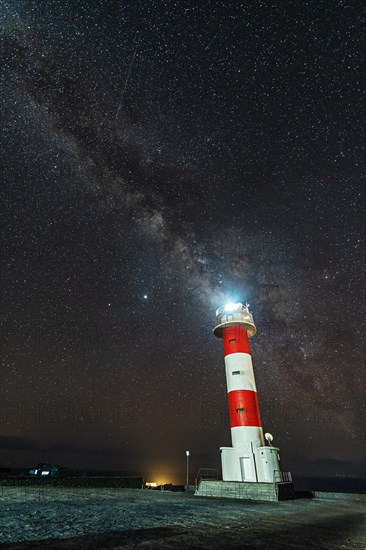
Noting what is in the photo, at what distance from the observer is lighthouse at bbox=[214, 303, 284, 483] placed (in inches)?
874

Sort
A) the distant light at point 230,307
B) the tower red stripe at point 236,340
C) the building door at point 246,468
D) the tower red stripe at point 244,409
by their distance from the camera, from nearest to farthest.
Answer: the building door at point 246,468 < the tower red stripe at point 244,409 < the tower red stripe at point 236,340 < the distant light at point 230,307

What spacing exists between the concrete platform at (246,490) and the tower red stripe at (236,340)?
345 inches

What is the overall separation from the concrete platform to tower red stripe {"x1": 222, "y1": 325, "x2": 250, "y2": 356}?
345 inches

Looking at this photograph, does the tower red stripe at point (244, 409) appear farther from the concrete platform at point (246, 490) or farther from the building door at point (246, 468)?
the concrete platform at point (246, 490)

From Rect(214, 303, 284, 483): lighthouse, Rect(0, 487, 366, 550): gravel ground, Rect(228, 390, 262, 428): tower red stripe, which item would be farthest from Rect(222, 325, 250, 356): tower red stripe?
Rect(0, 487, 366, 550): gravel ground

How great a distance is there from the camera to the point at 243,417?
23.6m

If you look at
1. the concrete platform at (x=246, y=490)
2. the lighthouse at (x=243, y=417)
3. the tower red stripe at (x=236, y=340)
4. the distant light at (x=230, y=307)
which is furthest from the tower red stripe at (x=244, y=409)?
the distant light at (x=230, y=307)

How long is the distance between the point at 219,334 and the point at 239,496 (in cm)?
1201

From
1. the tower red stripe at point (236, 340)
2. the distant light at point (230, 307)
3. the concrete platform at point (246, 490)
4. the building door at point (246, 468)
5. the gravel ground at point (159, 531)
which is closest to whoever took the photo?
the gravel ground at point (159, 531)

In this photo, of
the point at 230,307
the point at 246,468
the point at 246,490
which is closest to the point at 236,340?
the point at 230,307

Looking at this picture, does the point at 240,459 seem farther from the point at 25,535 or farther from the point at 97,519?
the point at 25,535

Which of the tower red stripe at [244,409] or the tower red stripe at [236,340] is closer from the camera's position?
the tower red stripe at [244,409]

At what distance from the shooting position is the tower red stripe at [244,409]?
2352cm

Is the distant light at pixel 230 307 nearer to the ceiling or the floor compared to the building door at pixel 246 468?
nearer to the ceiling
